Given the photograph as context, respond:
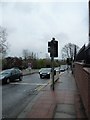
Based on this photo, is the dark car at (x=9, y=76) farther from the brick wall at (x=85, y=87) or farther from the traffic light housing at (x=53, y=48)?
the brick wall at (x=85, y=87)

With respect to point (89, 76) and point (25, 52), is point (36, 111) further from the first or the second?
point (25, 52)

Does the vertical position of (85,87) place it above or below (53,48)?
below

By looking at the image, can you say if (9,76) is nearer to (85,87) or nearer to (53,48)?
(53,48)

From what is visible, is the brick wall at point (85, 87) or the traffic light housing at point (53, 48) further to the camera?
the traffic light housing at point (53, 48)

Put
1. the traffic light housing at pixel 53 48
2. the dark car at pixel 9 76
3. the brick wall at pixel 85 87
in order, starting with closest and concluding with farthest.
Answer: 1. the brick wall at pixel 85 87
2. the traffic light housing at pixel 53 48
3. the dark car at pixel 9 76

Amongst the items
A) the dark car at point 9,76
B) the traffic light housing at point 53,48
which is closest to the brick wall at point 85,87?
the traffic light housing at point 53,48

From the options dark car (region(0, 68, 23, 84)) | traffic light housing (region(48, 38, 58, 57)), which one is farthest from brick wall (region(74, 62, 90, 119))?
dark car (region(0, 68, 23, 84))

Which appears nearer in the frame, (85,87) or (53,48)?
(85,87)

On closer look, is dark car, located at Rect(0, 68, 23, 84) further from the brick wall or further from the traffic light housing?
the brick wall

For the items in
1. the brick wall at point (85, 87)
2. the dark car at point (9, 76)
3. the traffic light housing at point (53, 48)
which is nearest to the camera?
the brick wall at point (85, 87)

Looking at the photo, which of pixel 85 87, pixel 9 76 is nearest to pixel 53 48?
pixel 9 76

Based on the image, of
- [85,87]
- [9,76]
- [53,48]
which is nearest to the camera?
[85,87]

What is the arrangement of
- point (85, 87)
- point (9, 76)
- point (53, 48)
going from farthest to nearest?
1. point (9, 76)
2. point (53, 48)
3. point (85, 87)

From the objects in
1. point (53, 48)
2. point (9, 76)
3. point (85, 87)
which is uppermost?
point (53, 48)
